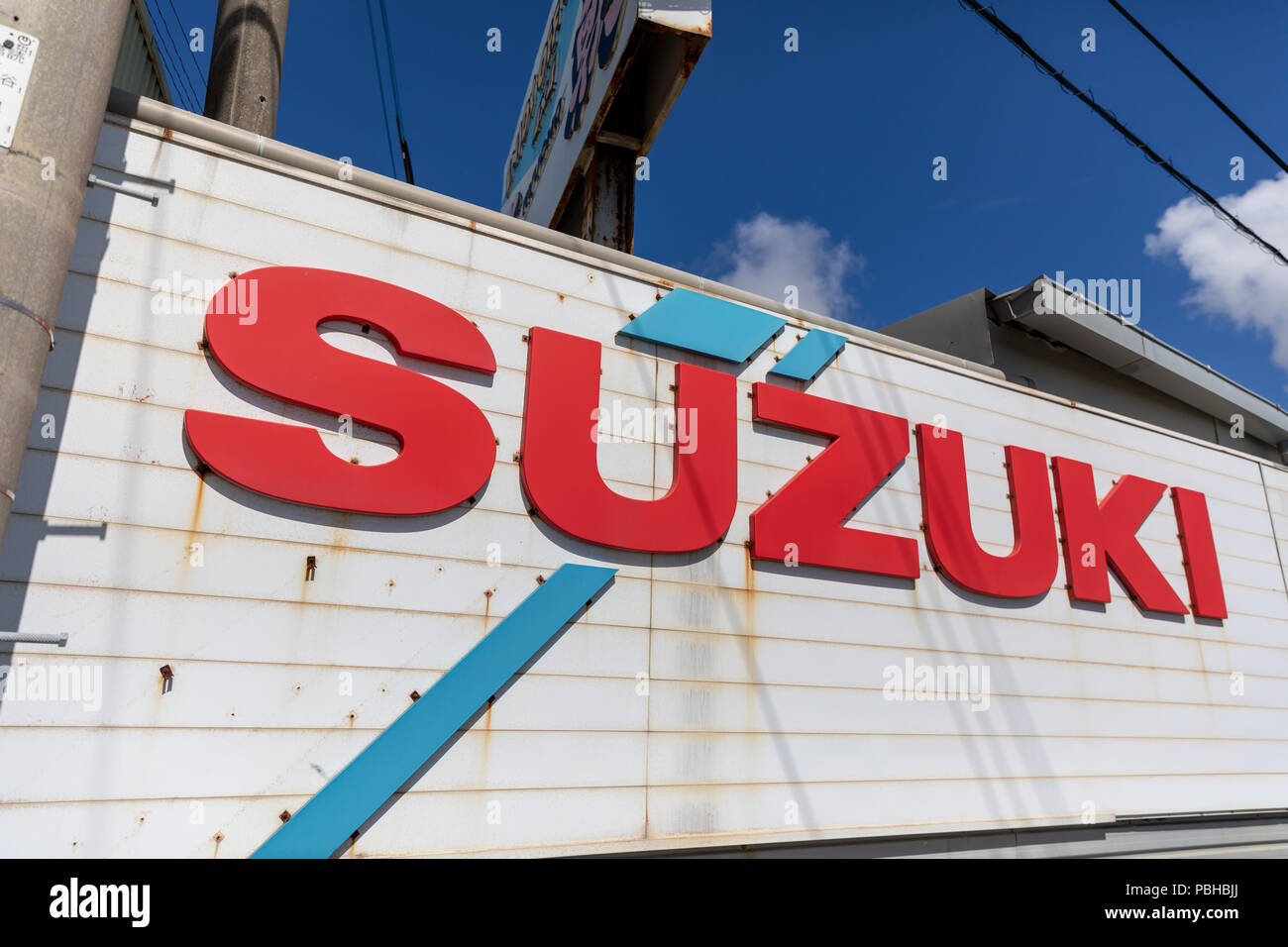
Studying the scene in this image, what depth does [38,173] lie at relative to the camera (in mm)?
2354

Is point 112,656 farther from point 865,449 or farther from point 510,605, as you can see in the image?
point 865,449

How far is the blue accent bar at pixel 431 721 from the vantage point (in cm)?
285

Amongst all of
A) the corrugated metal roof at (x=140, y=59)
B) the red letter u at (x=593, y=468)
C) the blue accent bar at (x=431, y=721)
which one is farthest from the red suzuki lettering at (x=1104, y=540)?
the corrugated metal roof at (x=140, y=59)

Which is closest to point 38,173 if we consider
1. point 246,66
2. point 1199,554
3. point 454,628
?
point 454,628

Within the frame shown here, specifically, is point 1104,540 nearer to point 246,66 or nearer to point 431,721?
point 431,721

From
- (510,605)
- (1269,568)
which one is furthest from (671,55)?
(1269,568)

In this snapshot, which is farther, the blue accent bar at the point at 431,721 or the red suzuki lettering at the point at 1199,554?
the red suzuki lettering at the point at 1199,554

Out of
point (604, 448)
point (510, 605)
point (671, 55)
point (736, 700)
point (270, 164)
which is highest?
point (671, 55)

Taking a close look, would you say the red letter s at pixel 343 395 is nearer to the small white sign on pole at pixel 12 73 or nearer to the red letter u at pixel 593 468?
the red letter u at pixel 593 468

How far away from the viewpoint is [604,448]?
388cm

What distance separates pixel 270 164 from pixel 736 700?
3379mm

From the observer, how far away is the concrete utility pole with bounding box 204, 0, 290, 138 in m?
4.63

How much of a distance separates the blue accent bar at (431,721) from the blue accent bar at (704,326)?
1.42 m

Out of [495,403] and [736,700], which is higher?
[495,403]
